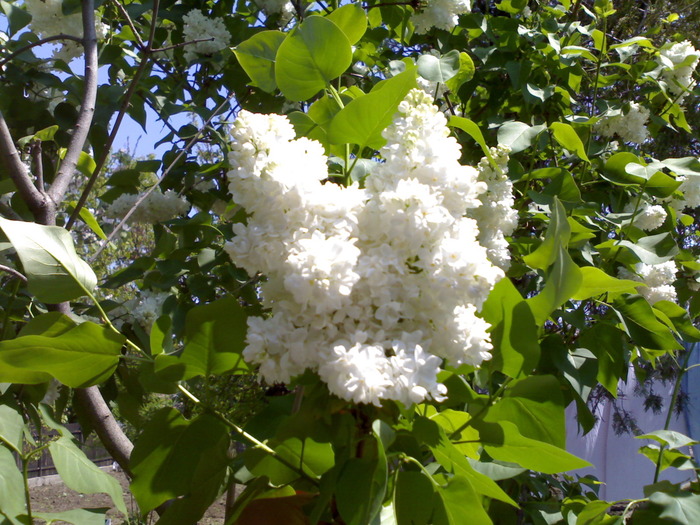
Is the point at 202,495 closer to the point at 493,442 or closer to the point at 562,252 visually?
the point at 493,442

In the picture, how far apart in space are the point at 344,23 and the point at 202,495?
550 millimetres

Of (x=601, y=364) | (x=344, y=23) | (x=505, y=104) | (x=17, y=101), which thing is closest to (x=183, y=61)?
(x=17, y=101)

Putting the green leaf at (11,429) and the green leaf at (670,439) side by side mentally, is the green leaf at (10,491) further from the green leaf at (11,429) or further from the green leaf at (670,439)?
the green leaf at (670,439)

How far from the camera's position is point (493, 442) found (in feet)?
1.81

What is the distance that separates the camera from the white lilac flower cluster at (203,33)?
6.02ft

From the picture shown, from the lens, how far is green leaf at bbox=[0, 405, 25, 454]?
729 mm

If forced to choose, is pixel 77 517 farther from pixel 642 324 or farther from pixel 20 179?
pixel 642 324

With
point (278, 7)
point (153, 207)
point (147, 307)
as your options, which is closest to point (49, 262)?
point (147, 307)

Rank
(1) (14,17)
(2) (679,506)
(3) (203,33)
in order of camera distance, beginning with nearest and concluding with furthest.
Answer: (2) (679,506), (1) (14,17), (3) (203,33)

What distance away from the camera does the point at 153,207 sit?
5.51 feet

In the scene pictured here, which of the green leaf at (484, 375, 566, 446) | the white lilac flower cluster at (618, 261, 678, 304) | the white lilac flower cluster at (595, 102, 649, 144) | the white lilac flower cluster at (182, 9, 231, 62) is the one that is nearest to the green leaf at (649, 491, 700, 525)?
the green leaf at (484, 375, 566, 446)

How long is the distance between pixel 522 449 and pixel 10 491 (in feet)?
1.69

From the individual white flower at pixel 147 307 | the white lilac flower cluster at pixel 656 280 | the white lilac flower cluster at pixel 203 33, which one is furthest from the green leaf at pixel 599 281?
the white lilac flower cluster at pixel 203 33

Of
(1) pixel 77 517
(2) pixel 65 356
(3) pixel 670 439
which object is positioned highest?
(2) pixel 65 356
